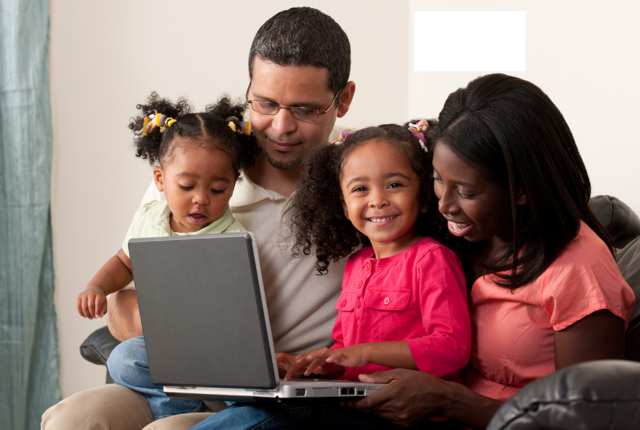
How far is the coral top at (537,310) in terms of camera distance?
37.0 inches

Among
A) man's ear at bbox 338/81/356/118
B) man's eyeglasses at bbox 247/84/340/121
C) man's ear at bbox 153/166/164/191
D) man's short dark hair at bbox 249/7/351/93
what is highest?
man's short dark hair at bbox 249/7/351/93

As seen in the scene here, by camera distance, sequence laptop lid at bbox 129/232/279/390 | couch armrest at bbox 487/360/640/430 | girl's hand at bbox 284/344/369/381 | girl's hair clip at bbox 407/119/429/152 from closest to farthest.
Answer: couch armrest at bbox 487/360/640/430
laptop lid at bbox 129/232/279/390
girl's hand at bbox 284/344/369/381
girl's hair clip at bbox 407/119/429/152

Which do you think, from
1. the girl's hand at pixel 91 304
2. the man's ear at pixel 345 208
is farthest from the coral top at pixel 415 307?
the girl's hand at pixel 91 304

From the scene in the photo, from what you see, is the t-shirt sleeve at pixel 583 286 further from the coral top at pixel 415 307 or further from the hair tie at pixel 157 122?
the hair tie at pixel 157 122

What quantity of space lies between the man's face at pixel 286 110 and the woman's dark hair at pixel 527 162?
53cm

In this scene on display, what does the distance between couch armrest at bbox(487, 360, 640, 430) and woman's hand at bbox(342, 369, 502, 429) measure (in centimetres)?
40

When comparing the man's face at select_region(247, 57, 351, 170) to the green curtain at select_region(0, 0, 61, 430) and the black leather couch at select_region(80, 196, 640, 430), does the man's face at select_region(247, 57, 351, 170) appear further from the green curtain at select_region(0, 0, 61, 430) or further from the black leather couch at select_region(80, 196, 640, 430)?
the green curtain at select_region(0, 0, 61, 430)

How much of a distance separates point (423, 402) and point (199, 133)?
858mm

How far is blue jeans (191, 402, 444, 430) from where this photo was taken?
3.26ft

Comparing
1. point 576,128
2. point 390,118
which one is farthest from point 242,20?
point 576,128

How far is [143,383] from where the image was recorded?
133 cm

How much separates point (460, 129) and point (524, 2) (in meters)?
1.27

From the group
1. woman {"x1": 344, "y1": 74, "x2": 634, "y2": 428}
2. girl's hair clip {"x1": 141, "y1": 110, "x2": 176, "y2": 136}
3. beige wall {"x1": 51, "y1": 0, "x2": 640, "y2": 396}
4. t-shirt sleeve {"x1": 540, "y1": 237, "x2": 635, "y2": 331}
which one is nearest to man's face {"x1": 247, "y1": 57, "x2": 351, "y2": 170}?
girl's hair clip {"x1": 141, "y1": 110, "x2": 176, "y2": 136}

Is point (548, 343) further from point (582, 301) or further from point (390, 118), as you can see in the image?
point (390, 118)
